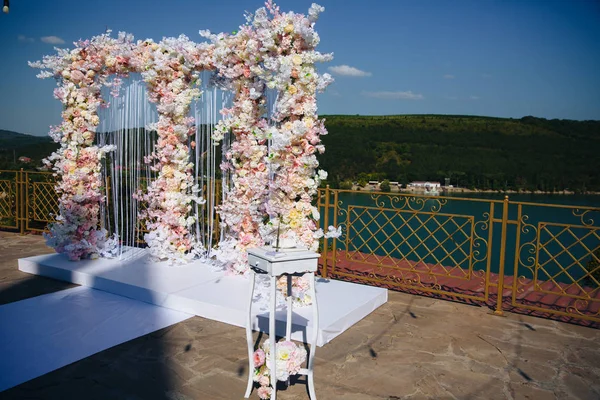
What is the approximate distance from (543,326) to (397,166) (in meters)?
11.3

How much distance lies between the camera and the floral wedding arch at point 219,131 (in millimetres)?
3850

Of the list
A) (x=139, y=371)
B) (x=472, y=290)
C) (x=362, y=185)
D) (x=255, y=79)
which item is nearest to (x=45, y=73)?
(x=255, y=79)

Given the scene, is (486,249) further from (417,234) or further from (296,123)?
(296,123)

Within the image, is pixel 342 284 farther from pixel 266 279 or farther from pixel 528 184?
pixel 528 184

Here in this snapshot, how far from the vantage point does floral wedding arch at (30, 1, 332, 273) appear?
3.85 m

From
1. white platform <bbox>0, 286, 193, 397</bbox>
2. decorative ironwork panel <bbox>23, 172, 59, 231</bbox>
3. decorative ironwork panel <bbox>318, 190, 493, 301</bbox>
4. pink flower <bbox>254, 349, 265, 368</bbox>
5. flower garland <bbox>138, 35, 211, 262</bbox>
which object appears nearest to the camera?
pink flower <bbox>254, 349, 265, 368</bbox>

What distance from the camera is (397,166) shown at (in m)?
15.2

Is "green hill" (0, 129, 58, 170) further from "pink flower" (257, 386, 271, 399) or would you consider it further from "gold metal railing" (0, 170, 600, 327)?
"pink flower" (257, 386, 271, 399)

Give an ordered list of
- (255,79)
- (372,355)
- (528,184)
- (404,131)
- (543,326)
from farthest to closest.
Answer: (404,131), (528,184), (255,79), (543,326), (372,355)

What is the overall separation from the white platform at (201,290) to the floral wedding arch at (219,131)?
0.26 metres

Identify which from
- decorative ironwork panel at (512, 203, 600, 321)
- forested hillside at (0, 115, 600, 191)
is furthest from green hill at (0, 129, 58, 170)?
decorative ironwork panel at (512, 203, 600, 321)

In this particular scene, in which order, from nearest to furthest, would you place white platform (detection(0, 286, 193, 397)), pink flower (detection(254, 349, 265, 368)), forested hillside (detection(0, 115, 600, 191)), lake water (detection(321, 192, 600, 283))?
pink flower (detection(254, 349, 265, 368))
white platform (detection(0, 286, 193, 397))
lake water (detection(321, 192, 600, 283))
forested hillside (detection(0, 115, 600, 191))

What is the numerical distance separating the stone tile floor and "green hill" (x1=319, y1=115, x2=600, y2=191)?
7119mm

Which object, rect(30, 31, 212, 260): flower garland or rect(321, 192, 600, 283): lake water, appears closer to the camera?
rect(321, 192, 600, 283): lake water
